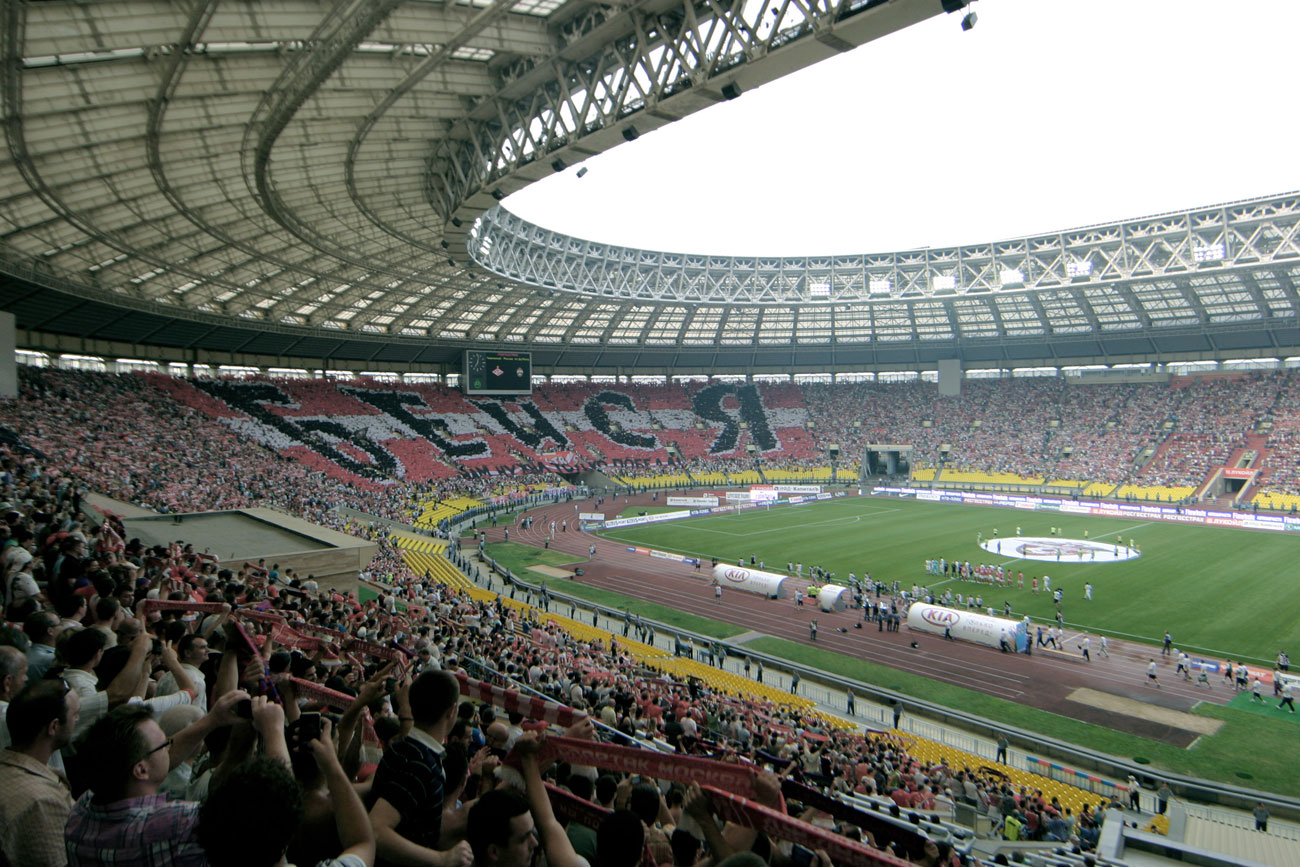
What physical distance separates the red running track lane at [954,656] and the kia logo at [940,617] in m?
0.64

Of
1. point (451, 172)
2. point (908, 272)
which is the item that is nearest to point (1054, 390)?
point (908, 272)

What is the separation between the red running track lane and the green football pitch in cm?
259

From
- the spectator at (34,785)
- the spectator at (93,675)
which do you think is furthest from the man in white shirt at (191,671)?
the spectator at (34,785)

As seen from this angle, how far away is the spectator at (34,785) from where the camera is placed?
3.10 metres

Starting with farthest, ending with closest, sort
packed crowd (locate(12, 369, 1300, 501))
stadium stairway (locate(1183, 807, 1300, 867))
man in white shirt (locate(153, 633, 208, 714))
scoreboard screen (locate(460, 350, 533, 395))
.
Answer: scoreboard screen (locate(460, 350, 533, 395)) → packed crowd (locate(12, 369, 1300, 501)) → stadium stairway (locate(1183, 807, 1300, 867)) → man in white shirt (locate(153, 633, 208, 714))

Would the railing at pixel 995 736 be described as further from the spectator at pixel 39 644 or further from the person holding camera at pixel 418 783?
the spectator at pixel 39 644

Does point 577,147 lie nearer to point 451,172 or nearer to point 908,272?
point 451,172

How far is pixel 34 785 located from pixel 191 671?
7.20ft

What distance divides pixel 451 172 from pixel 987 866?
22469 millimetres

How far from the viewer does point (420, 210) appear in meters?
29.8

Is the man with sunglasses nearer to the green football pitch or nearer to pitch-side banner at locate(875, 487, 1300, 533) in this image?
the green football pitch

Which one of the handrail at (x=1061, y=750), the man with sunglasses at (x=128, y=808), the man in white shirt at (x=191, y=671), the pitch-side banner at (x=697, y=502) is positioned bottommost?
the handrail at (x=1061, y=750)

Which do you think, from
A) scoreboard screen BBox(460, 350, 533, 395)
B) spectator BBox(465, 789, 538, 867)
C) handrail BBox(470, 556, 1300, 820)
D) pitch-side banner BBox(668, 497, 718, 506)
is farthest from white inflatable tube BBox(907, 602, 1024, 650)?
scoreboard screen BBox(460, 350, 533, 395)

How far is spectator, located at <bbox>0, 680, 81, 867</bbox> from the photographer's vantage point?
3.10 m
